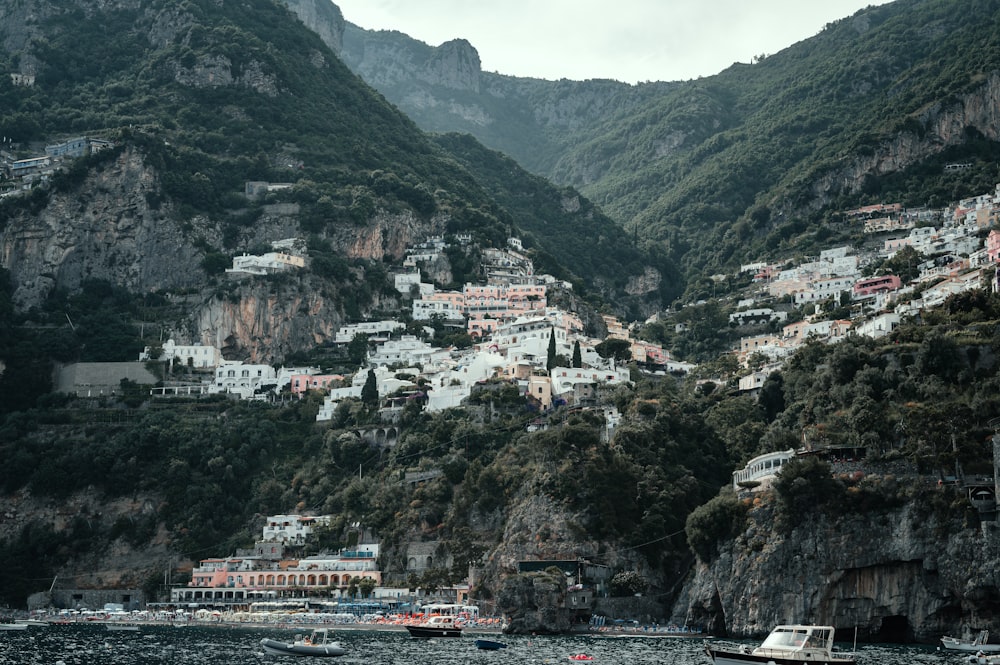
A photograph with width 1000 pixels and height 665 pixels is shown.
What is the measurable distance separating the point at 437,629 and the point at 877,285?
62.7m

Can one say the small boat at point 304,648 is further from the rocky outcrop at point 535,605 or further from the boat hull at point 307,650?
the rocky outcrop at point 535,605

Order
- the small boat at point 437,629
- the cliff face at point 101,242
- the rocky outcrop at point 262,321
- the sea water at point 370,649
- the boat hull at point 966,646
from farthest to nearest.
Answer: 1. the cliff face at point 101,242
2. the rocky outcrop at point 262,321
3. the small boat at point 437,629
4. the boat hull at point 966,646
5. the sea water at point 370,649

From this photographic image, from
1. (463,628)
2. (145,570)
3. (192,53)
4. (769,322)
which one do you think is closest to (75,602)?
(145,570)

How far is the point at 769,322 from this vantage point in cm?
13550

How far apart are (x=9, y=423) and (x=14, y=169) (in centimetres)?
4036

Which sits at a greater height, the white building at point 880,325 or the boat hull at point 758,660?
the white building at point 880,325

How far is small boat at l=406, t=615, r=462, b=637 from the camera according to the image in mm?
78812

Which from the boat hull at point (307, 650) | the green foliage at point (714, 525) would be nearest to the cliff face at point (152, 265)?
the green foliage at point (714, 525)

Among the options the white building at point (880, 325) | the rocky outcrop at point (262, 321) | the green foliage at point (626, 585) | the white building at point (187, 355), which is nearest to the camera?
the green foliage at point (626, 585)

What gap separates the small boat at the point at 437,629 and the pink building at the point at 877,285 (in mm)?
59558

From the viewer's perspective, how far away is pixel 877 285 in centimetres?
12356

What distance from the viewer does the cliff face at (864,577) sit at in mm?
71125

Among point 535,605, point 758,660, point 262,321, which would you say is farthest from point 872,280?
point 758,660

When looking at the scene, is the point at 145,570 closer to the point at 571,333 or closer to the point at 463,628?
the point at 463,628
